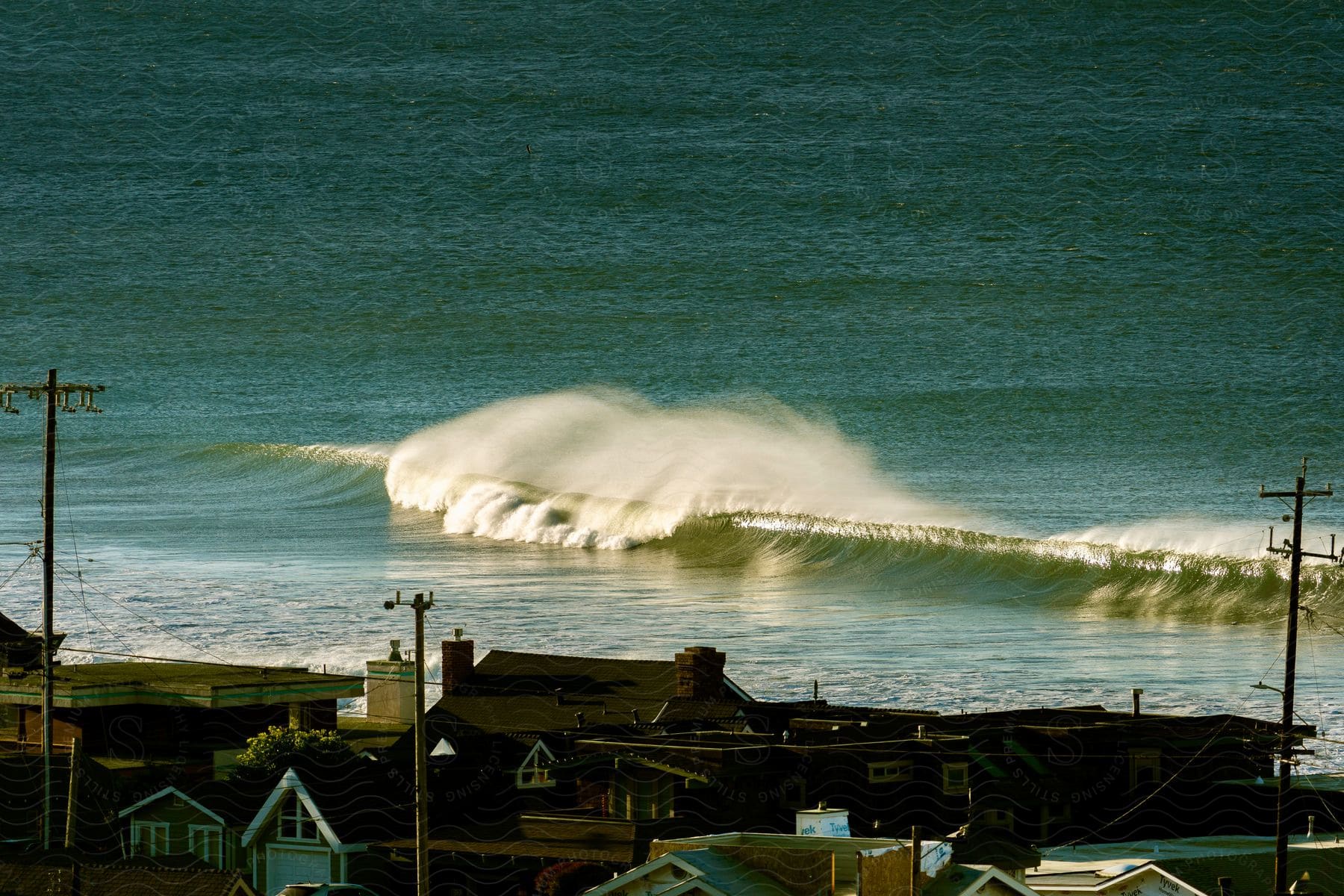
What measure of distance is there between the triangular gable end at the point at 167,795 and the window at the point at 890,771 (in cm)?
414

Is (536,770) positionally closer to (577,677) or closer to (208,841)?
(208,841)

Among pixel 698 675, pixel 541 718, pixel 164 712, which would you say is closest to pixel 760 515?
pixel 698 675

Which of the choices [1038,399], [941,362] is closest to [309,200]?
[941,362]

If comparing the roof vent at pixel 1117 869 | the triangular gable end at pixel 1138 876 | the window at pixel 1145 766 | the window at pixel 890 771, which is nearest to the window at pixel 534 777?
the window at pixel 890 771

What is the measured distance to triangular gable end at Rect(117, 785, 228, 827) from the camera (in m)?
13.4

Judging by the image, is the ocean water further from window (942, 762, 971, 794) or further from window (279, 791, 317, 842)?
window (279, 791, 317, 842)

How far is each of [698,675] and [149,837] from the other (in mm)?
5148

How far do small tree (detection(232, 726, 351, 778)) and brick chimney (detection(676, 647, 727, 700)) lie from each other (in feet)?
10.5

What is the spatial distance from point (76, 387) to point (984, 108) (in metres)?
92.6

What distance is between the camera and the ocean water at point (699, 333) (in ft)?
92.7

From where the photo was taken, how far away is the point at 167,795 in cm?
1367

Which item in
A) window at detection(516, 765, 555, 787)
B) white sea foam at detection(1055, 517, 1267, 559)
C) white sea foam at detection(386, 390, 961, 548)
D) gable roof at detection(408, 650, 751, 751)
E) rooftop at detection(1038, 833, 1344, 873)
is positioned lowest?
rooftop at detection(1038, 833, 1344, 873)

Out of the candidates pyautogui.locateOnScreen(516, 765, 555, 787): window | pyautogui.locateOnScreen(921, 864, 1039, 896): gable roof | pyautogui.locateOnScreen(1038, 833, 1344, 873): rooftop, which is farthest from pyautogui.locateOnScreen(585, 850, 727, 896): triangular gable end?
pyautogui.locateOnScreen(1038, 833, 1344, 873): rooftop

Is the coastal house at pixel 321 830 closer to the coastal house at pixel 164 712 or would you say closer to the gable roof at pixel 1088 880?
the coastal house at pixel 164 712
